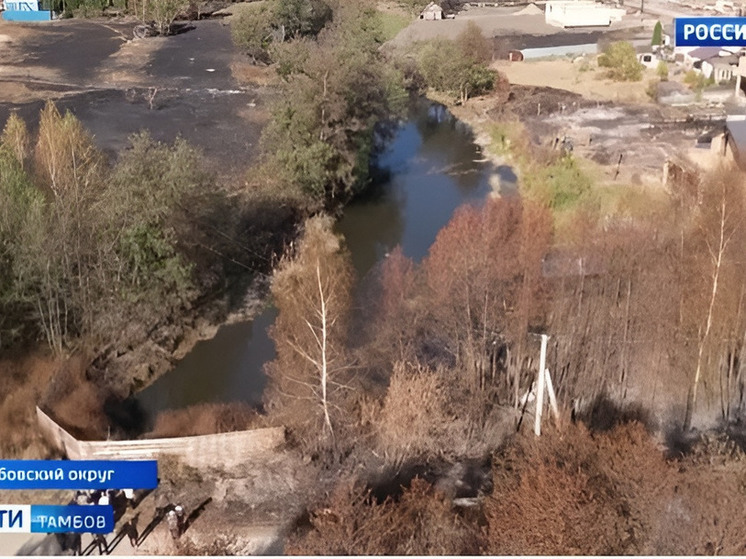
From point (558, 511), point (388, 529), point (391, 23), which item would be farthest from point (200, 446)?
point (391, 23)

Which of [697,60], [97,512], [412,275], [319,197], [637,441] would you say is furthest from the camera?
[697,60]

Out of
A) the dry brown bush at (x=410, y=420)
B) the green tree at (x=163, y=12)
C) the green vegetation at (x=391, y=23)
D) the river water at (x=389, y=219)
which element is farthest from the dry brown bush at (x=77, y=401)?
the green tree at (x=163, y=12)

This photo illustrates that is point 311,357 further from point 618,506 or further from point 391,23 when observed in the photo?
point 391,23

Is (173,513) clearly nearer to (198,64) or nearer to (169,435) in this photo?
(169,435)

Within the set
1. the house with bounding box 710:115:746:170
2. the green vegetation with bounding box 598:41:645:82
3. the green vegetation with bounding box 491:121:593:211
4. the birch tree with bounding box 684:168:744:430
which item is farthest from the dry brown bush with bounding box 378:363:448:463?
the green vegetation with bounding box 598:41:645:82

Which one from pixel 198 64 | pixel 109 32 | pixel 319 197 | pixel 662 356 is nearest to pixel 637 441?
pixel 662 356

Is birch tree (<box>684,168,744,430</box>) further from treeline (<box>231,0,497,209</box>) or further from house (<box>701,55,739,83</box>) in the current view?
house (<box>701,55,739,83</box>)
